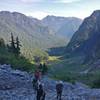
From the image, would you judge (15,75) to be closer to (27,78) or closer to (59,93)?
(27,78)

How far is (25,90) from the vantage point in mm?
50000

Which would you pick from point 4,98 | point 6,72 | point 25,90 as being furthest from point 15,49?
point 4,98

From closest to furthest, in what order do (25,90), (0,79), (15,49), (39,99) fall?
(39,99)
(25,90)
(0,79)
(15,49)

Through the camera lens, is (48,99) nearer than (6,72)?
Yes

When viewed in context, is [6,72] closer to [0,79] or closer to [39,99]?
[0,79]

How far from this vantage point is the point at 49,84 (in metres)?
57.9

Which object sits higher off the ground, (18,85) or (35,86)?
(35,86)

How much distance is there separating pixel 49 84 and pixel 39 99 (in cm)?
2515

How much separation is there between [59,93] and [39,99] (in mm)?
6176

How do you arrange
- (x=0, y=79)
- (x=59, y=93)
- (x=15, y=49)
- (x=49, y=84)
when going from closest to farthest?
(x=59, y=93), (x=0, y=79), (x=49, y=84), (x=15, y=49)

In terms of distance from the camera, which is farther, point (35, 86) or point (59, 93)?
point (59, 93)

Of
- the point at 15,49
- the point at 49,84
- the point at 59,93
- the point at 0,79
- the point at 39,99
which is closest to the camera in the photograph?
the point at 39,99

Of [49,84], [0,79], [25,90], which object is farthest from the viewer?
[49,84]

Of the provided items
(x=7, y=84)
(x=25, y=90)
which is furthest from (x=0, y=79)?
(x=25, y=90)
